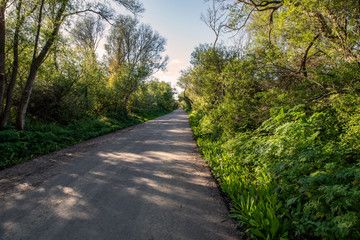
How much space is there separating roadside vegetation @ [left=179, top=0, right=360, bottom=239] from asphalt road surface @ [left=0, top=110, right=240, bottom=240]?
0.64 m

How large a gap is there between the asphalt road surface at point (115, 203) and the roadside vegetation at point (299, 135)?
0.64m

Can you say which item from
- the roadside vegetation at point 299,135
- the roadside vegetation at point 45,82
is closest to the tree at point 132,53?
the roadside vegetation at point 45,82

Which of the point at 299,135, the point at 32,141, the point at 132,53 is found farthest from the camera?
the point at 132,53

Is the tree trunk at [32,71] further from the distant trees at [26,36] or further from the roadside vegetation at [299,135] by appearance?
the roadside vegetation at [299,135]

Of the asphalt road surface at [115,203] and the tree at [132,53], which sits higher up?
the tree at [132,53]

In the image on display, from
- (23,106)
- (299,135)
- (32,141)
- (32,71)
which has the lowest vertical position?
(32,141)

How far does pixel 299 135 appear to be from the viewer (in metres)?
3.87

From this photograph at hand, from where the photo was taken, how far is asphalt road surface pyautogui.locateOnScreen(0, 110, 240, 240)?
262cm

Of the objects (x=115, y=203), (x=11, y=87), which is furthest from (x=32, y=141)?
(x=115, y=203)

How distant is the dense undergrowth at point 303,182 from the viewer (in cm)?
223

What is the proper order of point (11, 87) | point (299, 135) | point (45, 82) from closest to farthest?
point (299, 135), point (11, 87), point (45, 82)

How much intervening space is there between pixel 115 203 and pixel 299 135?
4.30m

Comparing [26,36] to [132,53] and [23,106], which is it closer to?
[23,106]

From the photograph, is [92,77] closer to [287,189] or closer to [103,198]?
[103,198]
